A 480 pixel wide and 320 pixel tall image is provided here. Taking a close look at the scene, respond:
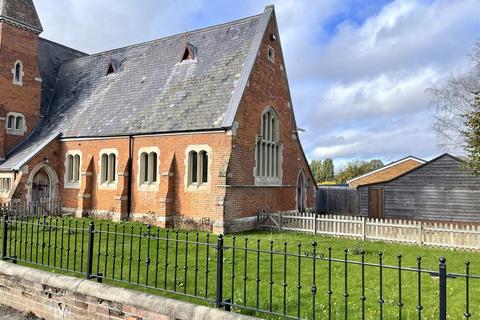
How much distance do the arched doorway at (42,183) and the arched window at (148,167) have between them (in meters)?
6.74

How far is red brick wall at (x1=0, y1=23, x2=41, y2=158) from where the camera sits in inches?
933

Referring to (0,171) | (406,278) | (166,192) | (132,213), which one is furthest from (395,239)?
(0,171)

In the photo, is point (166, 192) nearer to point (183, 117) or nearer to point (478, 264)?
point (183, 117)

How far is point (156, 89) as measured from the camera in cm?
2131

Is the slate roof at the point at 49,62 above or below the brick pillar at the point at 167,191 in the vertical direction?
above

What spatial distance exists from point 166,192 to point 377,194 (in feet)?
49.7

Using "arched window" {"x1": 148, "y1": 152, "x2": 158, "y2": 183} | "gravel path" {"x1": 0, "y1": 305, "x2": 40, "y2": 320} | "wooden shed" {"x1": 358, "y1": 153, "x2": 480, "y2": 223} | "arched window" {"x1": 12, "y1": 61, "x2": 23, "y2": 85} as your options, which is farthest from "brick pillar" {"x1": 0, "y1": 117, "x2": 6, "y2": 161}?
"wooden shed" {"x1": 358, "y1": 153, "x2": 480, "y2": 223}

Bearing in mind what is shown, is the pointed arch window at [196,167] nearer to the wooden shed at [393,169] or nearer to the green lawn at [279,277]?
the green lawn at [279,277]

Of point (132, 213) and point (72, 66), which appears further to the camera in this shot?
point (72, 66)

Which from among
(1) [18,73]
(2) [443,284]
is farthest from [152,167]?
(2) [443,284]

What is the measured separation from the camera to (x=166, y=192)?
59.0 ft

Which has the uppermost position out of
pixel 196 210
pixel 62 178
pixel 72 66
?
pixel 72 66

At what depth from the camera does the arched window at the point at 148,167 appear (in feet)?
64.2

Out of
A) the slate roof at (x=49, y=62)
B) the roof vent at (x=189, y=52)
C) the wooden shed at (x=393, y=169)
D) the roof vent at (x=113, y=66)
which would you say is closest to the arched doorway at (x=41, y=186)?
the slate roof at (x=49, y=62)
